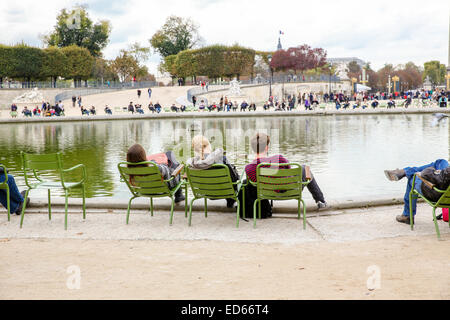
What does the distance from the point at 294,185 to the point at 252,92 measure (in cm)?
5828

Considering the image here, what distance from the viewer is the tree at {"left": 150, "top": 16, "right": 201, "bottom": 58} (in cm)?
7594

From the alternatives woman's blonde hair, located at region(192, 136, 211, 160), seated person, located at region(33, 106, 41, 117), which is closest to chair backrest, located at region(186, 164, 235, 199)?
woman's blonde hair, located at region(192, 136, 211, 160)

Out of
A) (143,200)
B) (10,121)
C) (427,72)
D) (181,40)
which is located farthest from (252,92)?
(427,72)

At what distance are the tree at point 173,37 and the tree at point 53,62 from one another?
20.1 meters

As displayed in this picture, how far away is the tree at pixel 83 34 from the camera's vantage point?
2638 inches

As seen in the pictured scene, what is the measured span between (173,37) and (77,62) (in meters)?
20.1

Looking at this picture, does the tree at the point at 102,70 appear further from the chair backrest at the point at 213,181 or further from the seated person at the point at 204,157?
the chair backrest at the point at 213,181

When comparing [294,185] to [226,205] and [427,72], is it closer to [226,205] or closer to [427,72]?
[226,205]

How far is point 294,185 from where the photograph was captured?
16.6ft

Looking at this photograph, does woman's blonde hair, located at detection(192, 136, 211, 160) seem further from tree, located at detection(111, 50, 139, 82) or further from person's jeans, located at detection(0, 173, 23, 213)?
tree, located at detection(111, 50, 139, 82)

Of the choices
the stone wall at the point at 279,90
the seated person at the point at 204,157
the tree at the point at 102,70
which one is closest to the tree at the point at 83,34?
the tree at the point at 102,70

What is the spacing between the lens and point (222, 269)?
12.4ft

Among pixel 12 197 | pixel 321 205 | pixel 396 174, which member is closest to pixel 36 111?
pixel 12 197

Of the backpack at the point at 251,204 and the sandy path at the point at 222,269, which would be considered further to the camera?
the backpack at the point at 251,204
